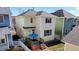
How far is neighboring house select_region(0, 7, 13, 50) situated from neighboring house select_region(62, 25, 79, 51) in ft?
2.46

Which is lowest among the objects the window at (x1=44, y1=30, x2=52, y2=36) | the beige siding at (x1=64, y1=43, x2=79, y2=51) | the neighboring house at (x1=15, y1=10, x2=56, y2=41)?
the beige siding at (x1=64, y1=43, x2=79, y2=51)

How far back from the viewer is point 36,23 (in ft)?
5.90

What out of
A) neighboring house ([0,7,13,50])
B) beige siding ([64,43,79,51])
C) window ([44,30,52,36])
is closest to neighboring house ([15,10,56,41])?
window ([44,30,52,36])

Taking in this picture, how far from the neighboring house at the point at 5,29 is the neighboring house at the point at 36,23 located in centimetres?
11

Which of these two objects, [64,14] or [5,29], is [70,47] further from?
[5,29]

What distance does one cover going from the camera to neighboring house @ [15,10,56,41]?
1.77 m

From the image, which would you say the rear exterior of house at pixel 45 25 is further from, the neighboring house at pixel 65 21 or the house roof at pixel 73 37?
the house roof at pixel 73 37

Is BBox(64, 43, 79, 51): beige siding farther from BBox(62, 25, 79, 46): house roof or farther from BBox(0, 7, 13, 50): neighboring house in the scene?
BBox(0, 7, 13, 50): neighboring house

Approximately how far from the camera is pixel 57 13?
180 centimetres
